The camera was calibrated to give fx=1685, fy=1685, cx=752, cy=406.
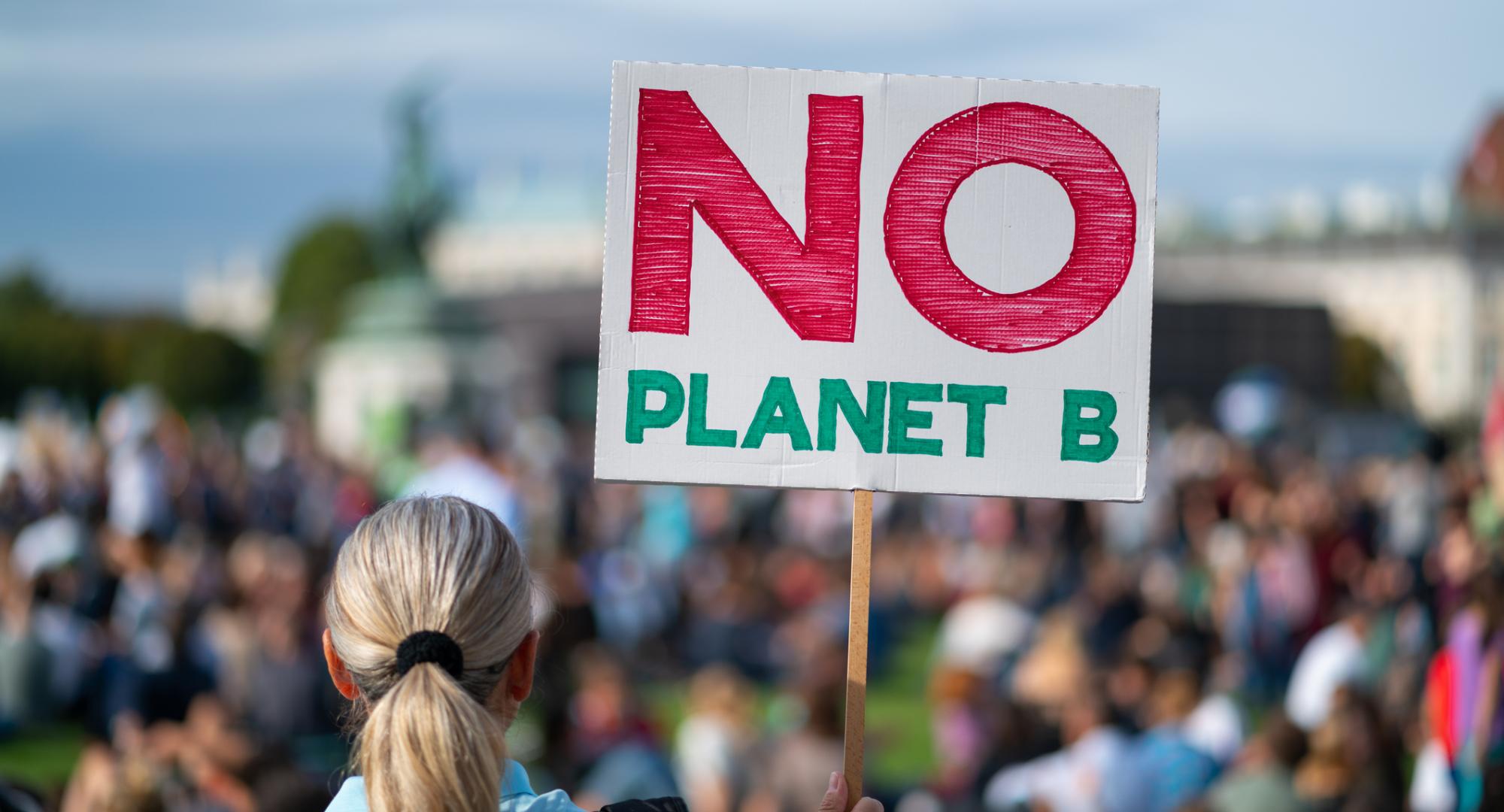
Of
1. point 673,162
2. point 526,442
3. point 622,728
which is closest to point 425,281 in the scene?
point 526,442

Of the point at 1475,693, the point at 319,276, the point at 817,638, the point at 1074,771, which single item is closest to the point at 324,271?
the point at 319,276

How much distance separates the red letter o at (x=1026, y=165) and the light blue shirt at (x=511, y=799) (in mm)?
1013

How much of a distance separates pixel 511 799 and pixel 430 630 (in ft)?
0.79

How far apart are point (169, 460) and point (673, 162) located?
1363 cm

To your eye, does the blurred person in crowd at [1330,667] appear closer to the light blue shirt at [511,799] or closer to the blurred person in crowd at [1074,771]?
the blurred person in crowd at [1074,771]

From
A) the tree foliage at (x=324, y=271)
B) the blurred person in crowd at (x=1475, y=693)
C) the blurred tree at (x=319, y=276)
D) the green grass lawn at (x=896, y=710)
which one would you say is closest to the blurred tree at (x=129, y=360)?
the blurred tree at (x=319, y=276)

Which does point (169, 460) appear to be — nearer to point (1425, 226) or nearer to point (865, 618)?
point (865, 618)

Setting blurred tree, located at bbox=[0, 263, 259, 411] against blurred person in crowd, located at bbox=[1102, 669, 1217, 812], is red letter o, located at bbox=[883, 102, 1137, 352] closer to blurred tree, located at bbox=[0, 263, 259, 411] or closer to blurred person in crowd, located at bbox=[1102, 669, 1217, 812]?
blurred person in crowd, located at bbox=[1102, 669, 1217, 812]

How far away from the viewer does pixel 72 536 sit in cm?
952

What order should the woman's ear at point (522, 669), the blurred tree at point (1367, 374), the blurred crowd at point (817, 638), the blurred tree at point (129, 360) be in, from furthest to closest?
the blurred tree at point (1367, 374) < the blurred tree at point (129, 360) < the blurred crowd at point (817, 638) < the woman's ear at point (522, 669)

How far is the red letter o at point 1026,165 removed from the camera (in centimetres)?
270

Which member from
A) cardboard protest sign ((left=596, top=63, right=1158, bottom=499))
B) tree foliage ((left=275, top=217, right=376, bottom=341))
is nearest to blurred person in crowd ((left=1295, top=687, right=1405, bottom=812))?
cardboard protest sign ((left=596, top=63, right=1158, bottom=499))

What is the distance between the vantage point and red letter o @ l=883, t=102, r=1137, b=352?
270cm

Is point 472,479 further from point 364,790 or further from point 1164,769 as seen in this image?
point 364,790
